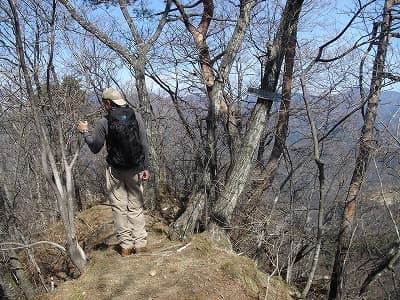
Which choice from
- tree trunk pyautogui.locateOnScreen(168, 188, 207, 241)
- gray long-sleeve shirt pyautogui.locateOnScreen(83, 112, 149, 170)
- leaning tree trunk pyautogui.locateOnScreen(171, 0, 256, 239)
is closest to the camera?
gray long-sleeve shirt pyautogui.locateOnScreen(83, 112, 149, 170)

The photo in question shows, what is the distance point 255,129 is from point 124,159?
1694 mm

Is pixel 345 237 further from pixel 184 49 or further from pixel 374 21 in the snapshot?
pixel 184 49

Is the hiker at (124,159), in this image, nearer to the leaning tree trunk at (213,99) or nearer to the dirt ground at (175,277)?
the dirt ground at (175,277)

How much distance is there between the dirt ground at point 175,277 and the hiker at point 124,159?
0.26 m

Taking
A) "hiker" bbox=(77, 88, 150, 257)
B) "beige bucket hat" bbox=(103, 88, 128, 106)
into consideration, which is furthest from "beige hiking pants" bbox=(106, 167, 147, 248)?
"beige bucket hat" bbox=(103, 88, 128, 106)

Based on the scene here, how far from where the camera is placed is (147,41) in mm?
6762

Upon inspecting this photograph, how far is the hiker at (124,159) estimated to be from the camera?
134 inches

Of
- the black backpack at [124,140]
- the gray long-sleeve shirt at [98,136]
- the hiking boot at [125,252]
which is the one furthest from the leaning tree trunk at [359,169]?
the gray long-sleeve shirt at [98,136]

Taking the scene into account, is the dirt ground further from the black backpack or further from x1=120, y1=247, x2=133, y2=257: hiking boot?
the black backpack

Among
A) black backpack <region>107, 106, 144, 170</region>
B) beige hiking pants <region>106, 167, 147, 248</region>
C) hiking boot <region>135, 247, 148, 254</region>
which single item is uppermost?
black backpack <region>107, 106, 144, 170</region>

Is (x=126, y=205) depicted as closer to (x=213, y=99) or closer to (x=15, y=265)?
(x=213, y=99)

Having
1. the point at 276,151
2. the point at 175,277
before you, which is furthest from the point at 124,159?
the point at 276,151

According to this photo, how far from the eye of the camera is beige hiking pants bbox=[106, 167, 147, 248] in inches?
149

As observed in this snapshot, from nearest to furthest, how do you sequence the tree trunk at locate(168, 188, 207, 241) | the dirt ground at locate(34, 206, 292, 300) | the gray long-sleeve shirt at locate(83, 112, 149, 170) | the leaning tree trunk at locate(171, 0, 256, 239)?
1. the dirt ground at locate(34, 206, 292, 300)
2. the gray long-sleeve shirt at locate(83, 112, 149, 170)
3. the tree trunk at locate(168, 188, 207, 241)
4. the leaning tree trunk at locate(171, 0, 256, 239)
